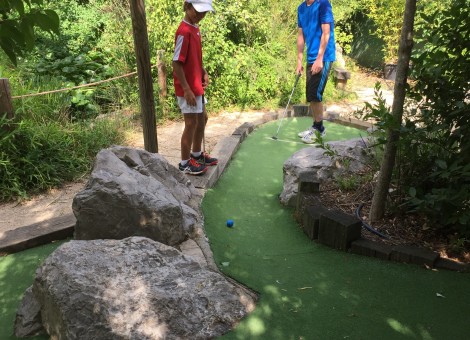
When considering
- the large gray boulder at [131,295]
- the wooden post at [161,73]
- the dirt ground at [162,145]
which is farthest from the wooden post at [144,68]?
the wooden post at [161,73]

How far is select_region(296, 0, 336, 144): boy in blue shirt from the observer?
549cm

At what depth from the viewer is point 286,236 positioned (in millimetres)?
3744

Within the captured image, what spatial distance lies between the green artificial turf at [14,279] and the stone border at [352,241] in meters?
2.04

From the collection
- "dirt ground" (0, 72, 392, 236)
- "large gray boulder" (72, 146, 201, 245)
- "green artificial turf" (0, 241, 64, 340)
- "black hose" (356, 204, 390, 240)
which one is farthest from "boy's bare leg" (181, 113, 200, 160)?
"black hose" (356, 204, 390, 240)

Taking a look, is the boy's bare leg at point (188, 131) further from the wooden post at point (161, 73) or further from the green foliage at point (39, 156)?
the wooden post at point (161, 73)

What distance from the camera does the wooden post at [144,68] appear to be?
13.2 feet

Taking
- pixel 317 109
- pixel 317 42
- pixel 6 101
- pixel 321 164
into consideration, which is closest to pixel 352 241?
pixel 321 164

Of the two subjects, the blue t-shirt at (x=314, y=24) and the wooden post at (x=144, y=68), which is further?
the blue t-shirt at (x=314, y=24)

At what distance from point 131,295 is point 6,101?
10.5ft

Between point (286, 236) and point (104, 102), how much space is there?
4.75m

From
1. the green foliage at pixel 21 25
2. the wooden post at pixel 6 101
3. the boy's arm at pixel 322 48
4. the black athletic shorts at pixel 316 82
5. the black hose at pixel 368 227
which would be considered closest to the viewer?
the green foliage at pixel 21 25

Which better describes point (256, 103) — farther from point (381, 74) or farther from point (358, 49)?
point (358, 49)

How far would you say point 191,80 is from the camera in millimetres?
4355

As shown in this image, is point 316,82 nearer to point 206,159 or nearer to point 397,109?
point 206,159
